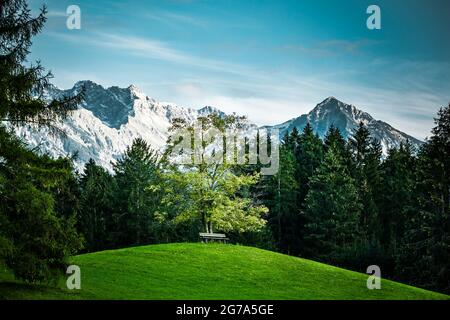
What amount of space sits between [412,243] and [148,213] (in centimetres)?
3255

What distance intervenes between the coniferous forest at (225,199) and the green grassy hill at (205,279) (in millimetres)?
2545

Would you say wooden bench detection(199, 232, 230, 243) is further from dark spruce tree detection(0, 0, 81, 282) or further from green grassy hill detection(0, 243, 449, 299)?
dark spruce tree detection(0, 0, 81, 282)

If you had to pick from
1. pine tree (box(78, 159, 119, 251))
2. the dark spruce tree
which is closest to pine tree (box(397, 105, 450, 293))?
the dark spruce tree

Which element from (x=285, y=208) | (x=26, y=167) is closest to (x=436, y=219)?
(x=285, y=208)

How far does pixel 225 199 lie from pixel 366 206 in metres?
27.3

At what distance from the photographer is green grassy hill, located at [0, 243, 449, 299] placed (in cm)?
1827

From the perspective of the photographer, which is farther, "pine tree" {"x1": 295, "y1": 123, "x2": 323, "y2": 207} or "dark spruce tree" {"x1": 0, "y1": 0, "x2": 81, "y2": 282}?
"pine tree" {"x1": 295, "y1": 123, "x2": 323, "y2": 207}

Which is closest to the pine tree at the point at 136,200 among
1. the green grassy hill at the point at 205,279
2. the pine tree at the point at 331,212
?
the pine tree at the point at 331,212

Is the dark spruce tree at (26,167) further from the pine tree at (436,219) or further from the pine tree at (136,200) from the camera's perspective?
the pine tree at (136,200)

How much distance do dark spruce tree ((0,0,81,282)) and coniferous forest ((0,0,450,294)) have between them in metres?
0.03

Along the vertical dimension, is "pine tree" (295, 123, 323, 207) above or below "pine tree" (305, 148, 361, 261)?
above

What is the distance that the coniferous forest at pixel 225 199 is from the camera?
50.5 ft
